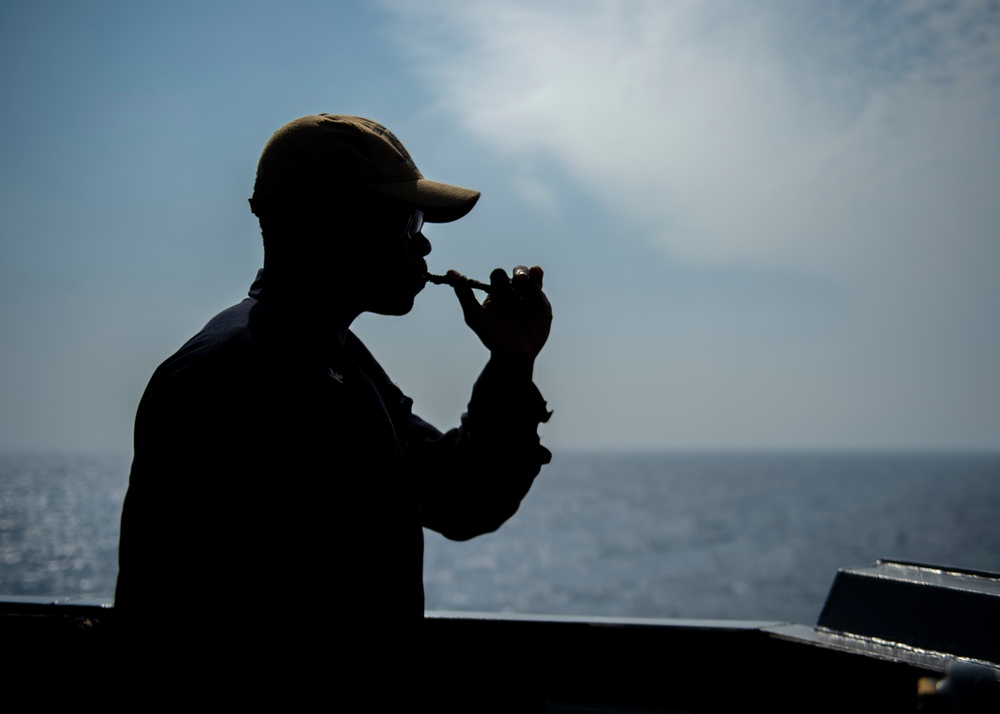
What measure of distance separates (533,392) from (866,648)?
1.26m

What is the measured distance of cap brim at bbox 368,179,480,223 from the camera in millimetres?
1608

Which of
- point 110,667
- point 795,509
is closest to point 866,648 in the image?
point 110,667

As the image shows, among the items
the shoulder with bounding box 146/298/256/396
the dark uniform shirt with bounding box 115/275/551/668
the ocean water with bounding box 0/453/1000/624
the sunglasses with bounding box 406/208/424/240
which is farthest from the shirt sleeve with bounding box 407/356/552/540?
the ocean water with bounding box 0/453/1000/624

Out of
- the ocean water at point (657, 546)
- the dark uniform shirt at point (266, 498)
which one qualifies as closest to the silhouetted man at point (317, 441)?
the dark uniform shirt at point (266, 498)

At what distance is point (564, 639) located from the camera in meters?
2.64

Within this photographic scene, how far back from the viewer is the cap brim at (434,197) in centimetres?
161

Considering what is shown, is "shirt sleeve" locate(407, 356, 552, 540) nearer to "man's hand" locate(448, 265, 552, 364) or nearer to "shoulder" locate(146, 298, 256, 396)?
"man's hand" locate(448, 265, 552, 364)

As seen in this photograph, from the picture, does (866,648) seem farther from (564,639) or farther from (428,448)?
(428,448)

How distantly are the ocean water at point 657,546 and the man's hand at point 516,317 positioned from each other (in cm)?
1224

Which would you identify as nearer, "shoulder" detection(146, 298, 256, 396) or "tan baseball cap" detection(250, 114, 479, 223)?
"shoulder" detection(146, 298, 256, 396)

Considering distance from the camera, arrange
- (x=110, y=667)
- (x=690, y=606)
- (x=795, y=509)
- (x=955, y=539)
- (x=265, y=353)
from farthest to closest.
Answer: (x=795, y=509), (x=955, y=539), (x=690, y=606), (x=265, y=353), (x=110, y=667)

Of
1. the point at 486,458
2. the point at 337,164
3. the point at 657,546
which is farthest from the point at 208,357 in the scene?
the point at 657,546

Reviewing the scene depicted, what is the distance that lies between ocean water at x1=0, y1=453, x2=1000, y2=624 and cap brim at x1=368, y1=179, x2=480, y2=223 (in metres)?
12.4

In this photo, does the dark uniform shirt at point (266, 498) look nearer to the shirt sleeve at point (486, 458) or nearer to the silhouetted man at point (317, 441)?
the silhouetted man at point (317, 441)
